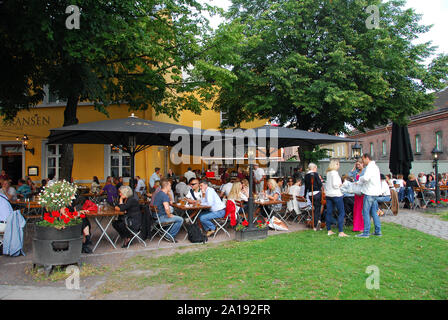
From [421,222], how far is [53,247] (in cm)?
962

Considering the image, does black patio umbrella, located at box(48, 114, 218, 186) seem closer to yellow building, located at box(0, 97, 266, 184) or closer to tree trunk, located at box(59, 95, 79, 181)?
tree trunk, located at box(59, 95, 79, 181)

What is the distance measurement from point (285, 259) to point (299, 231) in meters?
2.93

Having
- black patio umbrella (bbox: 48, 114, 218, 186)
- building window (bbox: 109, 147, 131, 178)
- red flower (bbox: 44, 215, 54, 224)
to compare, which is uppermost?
black patio umbrella (bbox: 48, 114, 218, 186)

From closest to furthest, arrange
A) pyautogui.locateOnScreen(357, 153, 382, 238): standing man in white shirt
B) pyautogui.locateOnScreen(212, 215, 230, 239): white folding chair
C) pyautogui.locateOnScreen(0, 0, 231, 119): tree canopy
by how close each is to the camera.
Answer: pyautogui.locateOnScreen(0, 0, 231, 119): tree canopy
pyautogui.locateOnScreen(357, 153, 382, 238): standing man in white shirt
pyautogui.locateOnScreen(212, 215, 230, 239): white folding chair

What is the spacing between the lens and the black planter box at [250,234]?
736 centimetres

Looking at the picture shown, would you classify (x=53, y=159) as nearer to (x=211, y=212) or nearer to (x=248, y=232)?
(x=211, y=212)

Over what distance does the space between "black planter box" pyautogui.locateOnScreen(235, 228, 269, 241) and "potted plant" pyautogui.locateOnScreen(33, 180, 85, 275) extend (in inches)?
135

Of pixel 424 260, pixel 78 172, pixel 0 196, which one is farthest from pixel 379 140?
pixel 0 196

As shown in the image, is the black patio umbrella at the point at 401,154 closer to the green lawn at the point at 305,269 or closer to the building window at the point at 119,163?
the green lawn at the point at 305,269

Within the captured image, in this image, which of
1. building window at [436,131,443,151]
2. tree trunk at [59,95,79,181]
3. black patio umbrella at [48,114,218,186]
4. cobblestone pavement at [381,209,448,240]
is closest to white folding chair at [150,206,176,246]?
black patio umbrella at [48,114,218,186]

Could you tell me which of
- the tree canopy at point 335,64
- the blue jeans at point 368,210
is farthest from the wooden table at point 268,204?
the tree canopy at point 335,64

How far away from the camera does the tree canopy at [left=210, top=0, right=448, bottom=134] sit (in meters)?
15.0

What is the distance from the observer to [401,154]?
1432cm
